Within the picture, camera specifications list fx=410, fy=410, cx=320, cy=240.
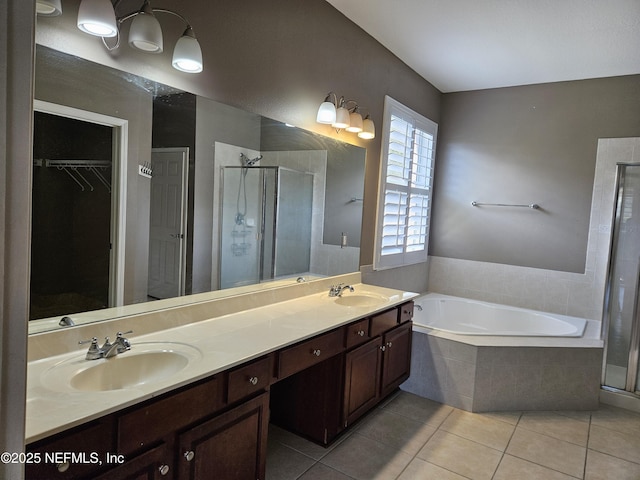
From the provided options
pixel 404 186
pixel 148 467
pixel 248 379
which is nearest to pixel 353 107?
pixel 404 186

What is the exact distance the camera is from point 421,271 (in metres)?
→ 4.38

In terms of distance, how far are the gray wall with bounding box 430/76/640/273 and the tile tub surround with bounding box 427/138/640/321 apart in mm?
69

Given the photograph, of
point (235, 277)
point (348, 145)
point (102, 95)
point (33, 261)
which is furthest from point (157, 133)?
point (348, 145)

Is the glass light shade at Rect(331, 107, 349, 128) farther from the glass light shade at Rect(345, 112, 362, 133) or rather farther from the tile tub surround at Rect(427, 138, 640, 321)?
the tile tub surround at Rect(427, 138, 640, 321)

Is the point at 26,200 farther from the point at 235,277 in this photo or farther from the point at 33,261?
the point at 235,277

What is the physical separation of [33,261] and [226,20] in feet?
4.70

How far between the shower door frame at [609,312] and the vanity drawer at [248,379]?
8.85 feet

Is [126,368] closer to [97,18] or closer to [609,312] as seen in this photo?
[97,18]

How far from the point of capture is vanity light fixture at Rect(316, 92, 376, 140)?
269 cm

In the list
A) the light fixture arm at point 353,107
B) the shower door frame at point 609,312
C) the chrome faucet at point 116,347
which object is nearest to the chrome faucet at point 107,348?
the chrome faucet at point 116,347

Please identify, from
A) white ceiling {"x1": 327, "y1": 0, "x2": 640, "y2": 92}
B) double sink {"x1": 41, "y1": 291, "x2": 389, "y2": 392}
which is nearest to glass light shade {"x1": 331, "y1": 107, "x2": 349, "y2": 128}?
white ceiling {"x1": 327, "y1": 0, "x2": 640, "y2": 92}

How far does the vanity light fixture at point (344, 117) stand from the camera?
8.82 ft

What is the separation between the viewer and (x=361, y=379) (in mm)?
2441

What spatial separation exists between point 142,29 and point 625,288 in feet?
12.2
